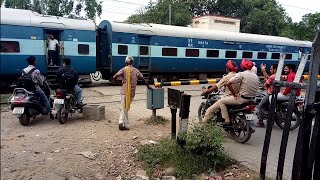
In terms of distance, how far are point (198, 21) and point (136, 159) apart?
2789 cm

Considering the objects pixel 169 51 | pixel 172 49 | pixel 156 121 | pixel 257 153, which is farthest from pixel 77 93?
pixel 172 49

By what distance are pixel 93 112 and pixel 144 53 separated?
8.51m

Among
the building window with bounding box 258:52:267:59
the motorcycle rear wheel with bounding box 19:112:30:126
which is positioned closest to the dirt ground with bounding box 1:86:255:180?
the motorcycle rear wheel with bounding box 19:112:30:126

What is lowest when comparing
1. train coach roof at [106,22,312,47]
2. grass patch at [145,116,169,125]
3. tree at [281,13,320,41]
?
grass patch at [145,116,169,125]

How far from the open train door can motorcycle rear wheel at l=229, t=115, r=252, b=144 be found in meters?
9.37

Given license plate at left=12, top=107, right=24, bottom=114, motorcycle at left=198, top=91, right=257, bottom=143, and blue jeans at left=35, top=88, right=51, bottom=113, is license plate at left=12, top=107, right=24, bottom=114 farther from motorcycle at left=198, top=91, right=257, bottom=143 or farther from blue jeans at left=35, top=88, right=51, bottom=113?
motorcycle at left=198, top=91, right=257, bottom=143

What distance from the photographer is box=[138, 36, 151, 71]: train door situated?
48.6 ft

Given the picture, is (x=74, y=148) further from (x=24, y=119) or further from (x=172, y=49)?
(x=172, y=49)

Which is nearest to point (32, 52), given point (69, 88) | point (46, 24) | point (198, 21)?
point (46, 24)

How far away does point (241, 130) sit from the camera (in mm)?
5516

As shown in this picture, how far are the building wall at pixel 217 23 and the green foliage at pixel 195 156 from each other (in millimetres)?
25820

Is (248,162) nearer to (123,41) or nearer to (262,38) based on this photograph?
(123,41)

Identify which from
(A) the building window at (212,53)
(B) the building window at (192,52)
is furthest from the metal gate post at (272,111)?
(A) the building window at (212,53)

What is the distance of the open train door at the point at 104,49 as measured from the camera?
14156mm
